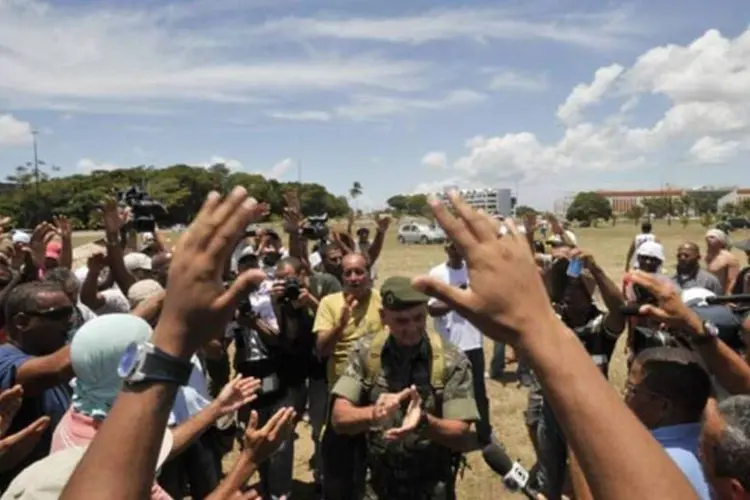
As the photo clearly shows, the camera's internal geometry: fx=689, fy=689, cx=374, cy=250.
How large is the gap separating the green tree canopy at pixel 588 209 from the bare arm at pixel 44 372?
282 feet

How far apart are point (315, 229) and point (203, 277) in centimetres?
689

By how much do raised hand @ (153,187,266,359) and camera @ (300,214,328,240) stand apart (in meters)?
6.54

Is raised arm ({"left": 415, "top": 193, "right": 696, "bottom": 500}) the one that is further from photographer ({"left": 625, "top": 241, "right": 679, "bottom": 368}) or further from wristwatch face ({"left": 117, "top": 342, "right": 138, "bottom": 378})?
photographer ({"left": 625, "top": 241, "right": 679, "bottom": 368})

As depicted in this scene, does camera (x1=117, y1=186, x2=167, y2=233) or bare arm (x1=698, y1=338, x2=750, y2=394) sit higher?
camera (x1=117, y1=186, x2=167, y2=233)

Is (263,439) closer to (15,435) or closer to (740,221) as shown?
(15,435)

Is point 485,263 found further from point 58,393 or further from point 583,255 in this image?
point 583,255

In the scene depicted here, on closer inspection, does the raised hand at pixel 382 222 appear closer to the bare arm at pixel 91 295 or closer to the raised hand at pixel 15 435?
Result: the bare arm at pixel 91 295

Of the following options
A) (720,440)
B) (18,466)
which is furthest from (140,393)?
(18,466)

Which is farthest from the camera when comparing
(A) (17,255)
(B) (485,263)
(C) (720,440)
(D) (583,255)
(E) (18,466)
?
(A) (17,255)

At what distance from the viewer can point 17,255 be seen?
238 inches

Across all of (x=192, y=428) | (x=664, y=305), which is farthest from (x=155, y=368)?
(x=664, y=305)

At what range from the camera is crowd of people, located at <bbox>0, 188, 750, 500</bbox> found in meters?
1.11

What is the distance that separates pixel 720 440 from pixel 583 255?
9.27ft

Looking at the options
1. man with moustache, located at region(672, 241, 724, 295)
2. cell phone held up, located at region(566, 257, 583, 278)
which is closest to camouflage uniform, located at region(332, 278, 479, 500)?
cell phone held up, located at region(566, 257, 583, 278)
